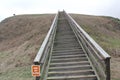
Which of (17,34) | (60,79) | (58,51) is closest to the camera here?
(60,79)

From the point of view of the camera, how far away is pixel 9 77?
41.3 feet

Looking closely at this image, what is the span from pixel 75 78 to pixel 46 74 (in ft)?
3.25

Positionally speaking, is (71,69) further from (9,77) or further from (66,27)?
(66,27)

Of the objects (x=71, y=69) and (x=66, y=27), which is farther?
(x=66, y=27)

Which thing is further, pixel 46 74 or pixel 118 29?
pixel 118 29

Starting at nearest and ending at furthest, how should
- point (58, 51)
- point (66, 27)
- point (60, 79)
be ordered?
point (60, 79) < point (58, 51) < point (66, 27)

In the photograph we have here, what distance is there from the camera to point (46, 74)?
32.7 feet

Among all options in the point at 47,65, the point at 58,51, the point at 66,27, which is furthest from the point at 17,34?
the point at 47,65

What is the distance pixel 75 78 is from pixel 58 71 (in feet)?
3.27

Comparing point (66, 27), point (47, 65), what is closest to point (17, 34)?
point (66, 27)

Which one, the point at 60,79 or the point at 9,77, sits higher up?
the point at 60,79

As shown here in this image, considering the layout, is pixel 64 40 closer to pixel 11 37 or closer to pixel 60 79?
pixel 60 79

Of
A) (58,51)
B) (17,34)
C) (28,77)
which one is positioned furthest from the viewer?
(17,34)

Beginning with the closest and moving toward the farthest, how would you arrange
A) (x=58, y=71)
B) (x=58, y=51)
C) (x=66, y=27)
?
1. (x=58, y=71)
2. (x=58, y=51)
3. (x=66, y=27)
